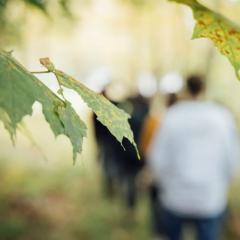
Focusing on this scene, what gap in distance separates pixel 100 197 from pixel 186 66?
32.0 feet

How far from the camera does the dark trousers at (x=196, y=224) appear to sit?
614 centimetres

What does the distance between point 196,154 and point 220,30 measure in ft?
14.0

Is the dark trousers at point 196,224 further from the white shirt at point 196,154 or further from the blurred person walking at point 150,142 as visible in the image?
the blurred person walking at point 150,142

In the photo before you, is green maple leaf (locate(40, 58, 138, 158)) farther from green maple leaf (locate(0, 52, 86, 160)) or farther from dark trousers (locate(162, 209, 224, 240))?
dark trousers (locate(162, 209, 224, 240))

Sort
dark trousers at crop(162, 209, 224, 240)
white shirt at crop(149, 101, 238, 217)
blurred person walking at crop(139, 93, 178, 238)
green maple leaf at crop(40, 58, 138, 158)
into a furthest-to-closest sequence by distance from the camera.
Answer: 1. blurred person walking at crop(139, 93, 178, 238)
2. dark trousers at crop(162, 209, 224, 240)
3. white shirt at crop(149, 101, 238, 217)
4. green maple leaf at crop(40, 58, 138, 158)

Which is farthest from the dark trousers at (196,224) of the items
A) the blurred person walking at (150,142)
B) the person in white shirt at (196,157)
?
the blurred person walking at (150,142)

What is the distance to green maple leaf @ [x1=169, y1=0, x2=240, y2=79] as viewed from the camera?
1.75 meters

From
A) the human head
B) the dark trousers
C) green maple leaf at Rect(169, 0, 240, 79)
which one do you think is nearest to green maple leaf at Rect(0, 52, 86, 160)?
green maple leaf at Rect(169, 0, 240, 79)

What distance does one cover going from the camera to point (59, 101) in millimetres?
1685

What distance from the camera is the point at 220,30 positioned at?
5.75ft

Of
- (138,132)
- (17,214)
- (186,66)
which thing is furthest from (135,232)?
(186,66)

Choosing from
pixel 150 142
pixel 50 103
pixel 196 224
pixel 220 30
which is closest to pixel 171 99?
pixel 150 142

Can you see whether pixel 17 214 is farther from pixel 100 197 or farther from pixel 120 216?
pixel 100 197

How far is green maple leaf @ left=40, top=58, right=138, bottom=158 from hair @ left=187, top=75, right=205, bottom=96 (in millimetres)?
4181
